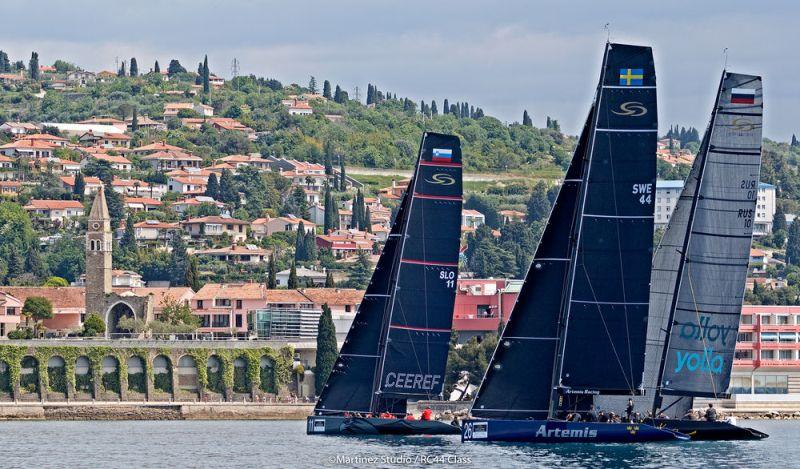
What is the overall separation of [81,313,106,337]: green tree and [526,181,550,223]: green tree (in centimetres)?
8300

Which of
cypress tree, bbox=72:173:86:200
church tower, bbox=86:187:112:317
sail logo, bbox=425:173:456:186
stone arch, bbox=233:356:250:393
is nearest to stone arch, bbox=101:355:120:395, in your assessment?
stone arch, bbox=233:356:250:393

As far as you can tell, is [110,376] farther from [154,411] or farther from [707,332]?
[707,332]

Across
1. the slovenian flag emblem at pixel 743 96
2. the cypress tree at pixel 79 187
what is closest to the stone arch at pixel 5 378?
the slovenian flag emblem at pixel 743 96

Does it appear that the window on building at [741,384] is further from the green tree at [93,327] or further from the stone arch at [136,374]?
the green tree at [93,327]

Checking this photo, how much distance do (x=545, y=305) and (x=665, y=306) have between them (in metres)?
3.20

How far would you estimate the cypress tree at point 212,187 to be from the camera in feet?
525

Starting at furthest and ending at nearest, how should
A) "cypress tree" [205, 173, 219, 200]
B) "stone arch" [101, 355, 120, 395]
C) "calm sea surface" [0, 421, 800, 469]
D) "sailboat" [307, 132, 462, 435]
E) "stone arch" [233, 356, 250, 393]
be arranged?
"cypress tree" [205, 173, 219, 200] → "stone arch" [233, 356, 250, 393] → "stone arch" [101, 355, 120, 395] → "sailboat" [307, 132, 462, 435] → "calm sea surface" [0, 421, 800, 469]

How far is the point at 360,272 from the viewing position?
129875 millimetres

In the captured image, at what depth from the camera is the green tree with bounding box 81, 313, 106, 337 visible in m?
86.9

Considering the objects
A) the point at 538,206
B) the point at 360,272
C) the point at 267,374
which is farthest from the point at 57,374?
the point at 538,206

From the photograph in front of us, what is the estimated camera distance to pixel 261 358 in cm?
8231

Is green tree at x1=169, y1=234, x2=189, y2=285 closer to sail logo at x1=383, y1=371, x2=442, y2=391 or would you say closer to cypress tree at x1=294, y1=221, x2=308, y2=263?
cypress tree at x1=294, y1=221, x2=308, y2=263

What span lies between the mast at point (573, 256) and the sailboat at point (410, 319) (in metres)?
6.41

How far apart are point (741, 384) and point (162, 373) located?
80.8 feet
